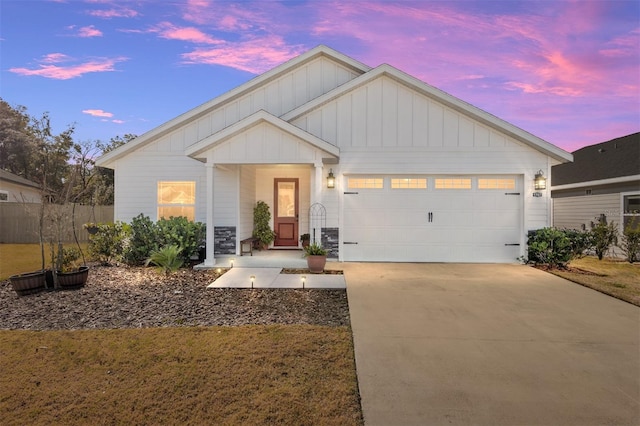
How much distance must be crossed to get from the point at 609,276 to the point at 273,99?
10.3 metres

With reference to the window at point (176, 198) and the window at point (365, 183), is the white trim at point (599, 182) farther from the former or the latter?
the window at point (176, 198)

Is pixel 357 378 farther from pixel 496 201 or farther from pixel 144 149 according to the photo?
pixel 144 149

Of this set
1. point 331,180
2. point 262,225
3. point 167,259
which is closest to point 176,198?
point 262,225

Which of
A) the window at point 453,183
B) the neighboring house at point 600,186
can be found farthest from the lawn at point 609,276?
the window at point 453,183

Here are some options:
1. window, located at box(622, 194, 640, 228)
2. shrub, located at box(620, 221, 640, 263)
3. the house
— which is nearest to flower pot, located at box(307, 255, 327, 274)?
the house

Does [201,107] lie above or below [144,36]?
below

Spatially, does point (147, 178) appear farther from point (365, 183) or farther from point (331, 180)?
point (365, 183)

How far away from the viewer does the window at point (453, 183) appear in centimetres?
918

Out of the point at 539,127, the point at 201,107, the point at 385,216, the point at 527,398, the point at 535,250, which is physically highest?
the point at 539,127

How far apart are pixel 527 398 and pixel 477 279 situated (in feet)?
15.8

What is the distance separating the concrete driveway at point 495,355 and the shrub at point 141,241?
18.6ft

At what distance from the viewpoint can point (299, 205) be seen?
1118 centimetres

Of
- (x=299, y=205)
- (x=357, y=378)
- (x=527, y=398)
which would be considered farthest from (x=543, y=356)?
(x=299, y=205)

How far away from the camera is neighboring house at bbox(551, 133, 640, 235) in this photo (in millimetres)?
11328
